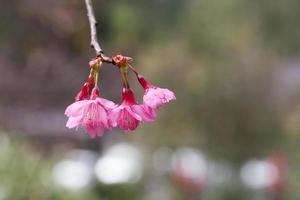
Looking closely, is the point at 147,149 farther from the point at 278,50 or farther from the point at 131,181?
the point at 278,50

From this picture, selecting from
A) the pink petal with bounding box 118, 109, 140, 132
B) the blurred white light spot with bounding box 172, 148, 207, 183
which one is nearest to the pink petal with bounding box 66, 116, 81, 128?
the pink petal with bounding box 118, 109, 140, 132

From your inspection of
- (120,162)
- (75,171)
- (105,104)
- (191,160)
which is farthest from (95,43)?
(120,162)

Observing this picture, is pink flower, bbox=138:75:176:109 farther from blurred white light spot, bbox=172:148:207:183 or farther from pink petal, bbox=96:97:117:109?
blurred white light spot, bbox=172:148:207:183

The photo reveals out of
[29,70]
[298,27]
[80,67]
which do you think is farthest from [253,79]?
[298,27]

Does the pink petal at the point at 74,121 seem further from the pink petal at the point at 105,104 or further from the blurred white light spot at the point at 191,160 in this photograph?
Result: the blurred white light spot at the point at 191,160

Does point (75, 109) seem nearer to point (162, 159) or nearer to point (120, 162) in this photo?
point (162, 159)
